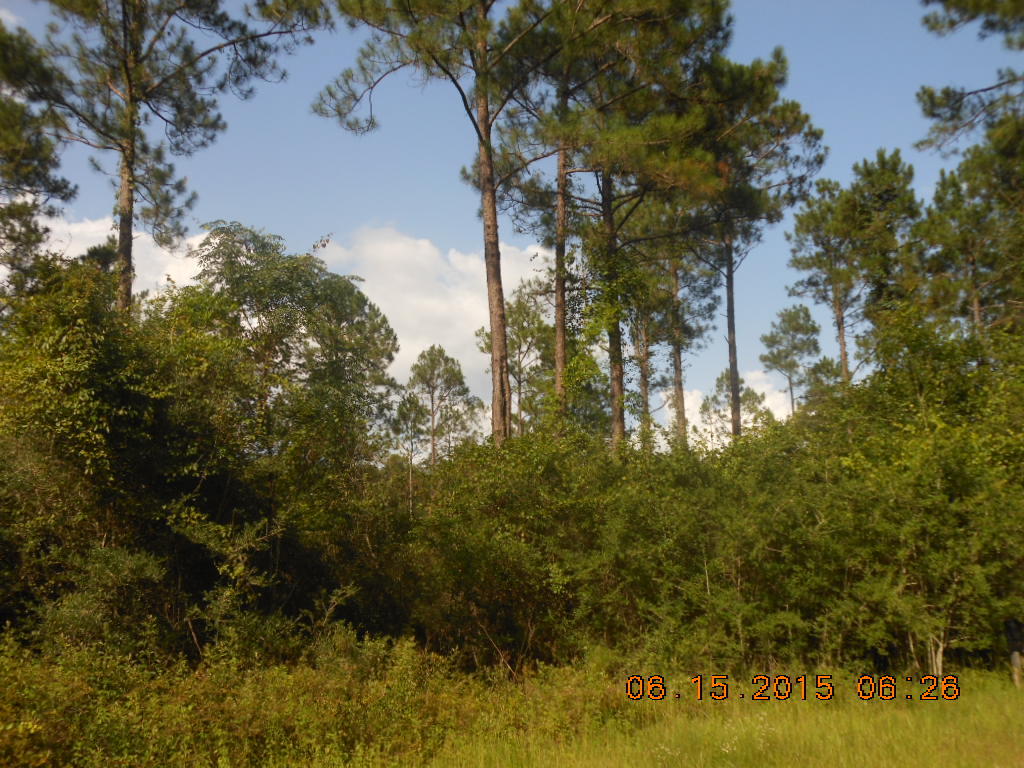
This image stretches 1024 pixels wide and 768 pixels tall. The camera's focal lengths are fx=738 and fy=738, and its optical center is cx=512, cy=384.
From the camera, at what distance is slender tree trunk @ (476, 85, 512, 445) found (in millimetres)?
13734

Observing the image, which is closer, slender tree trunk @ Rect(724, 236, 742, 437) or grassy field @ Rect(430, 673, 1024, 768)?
grassy field @ Rect(430, 673, 1024, 768)

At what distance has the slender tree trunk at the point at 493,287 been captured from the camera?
13.7m

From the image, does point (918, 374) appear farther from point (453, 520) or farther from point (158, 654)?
point (158, 654)

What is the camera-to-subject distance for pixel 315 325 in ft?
63.0

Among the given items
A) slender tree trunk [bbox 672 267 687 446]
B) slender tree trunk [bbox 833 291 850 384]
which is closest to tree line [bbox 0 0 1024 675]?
slender tree trunk [bbox 833 291 850 384]

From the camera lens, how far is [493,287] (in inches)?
579

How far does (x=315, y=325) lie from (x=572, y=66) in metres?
8.97

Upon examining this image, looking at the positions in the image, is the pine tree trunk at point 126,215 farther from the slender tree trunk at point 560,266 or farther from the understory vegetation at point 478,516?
the slender tree trunk at point 560,266

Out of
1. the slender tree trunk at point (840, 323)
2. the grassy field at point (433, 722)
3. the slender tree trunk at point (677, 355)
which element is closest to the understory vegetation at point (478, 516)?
the grassy field at point (433, 722)

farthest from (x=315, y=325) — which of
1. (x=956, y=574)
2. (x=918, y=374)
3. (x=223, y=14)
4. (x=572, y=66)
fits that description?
(x=956, y=574)

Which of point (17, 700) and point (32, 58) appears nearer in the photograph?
point (17, 700)

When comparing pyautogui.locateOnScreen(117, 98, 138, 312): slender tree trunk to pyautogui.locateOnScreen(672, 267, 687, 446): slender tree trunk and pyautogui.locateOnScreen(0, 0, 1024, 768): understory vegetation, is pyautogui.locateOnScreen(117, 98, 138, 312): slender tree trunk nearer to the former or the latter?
pyautogui.locateOnScreen(0, 0, 1024, 768): understory vegetation
